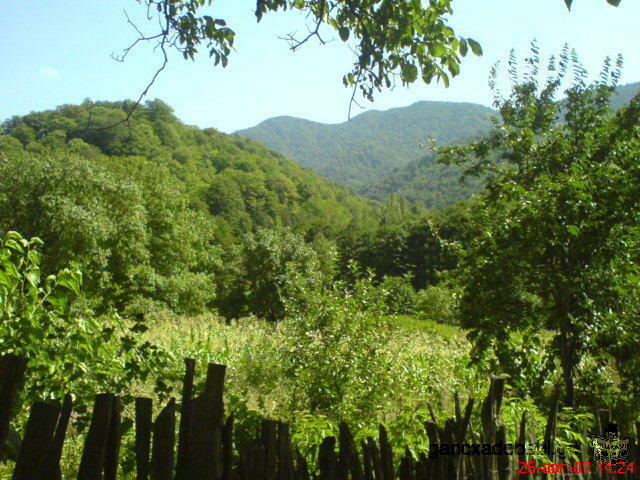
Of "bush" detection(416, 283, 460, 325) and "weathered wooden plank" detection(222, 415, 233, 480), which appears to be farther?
"bush" detection(416, 283, 460, 325)

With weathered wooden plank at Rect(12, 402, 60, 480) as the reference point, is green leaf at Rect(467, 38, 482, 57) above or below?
above

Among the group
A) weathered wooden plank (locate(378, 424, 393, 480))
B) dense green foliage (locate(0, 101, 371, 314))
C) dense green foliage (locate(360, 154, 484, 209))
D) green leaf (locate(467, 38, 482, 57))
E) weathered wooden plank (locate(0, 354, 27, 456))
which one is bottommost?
weathered wooden plank (locate(378, 424, 393, 480))

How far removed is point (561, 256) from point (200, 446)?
3810 millimetres

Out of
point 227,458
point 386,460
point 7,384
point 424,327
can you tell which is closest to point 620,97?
point 386,460

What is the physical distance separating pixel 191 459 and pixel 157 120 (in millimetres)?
83357

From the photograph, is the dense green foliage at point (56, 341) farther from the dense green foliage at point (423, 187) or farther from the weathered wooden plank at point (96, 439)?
the dense green foliage at point (423, 187)

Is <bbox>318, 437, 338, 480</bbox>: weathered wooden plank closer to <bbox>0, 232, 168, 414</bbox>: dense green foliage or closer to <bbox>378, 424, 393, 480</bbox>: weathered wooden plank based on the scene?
<bbox>378, 424, 393, 480</bbox>: weathered wooden plank

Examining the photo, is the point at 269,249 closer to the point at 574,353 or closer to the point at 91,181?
the point at 91,181

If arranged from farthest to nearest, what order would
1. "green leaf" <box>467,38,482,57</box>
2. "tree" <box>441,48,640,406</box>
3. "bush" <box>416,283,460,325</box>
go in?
"bush" <box>416,283,460,325</box> → "tree" <box>441,48,640,406</box> → "green leaf" <box>467,38,482,57</box>

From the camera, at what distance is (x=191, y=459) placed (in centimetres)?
155

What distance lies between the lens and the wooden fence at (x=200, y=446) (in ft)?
4.73

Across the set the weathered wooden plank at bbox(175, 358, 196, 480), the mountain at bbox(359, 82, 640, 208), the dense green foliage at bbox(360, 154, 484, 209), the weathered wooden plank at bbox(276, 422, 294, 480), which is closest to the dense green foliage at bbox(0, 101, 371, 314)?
the weathered wooden plank at bbox(175, 358, 196, 480)
